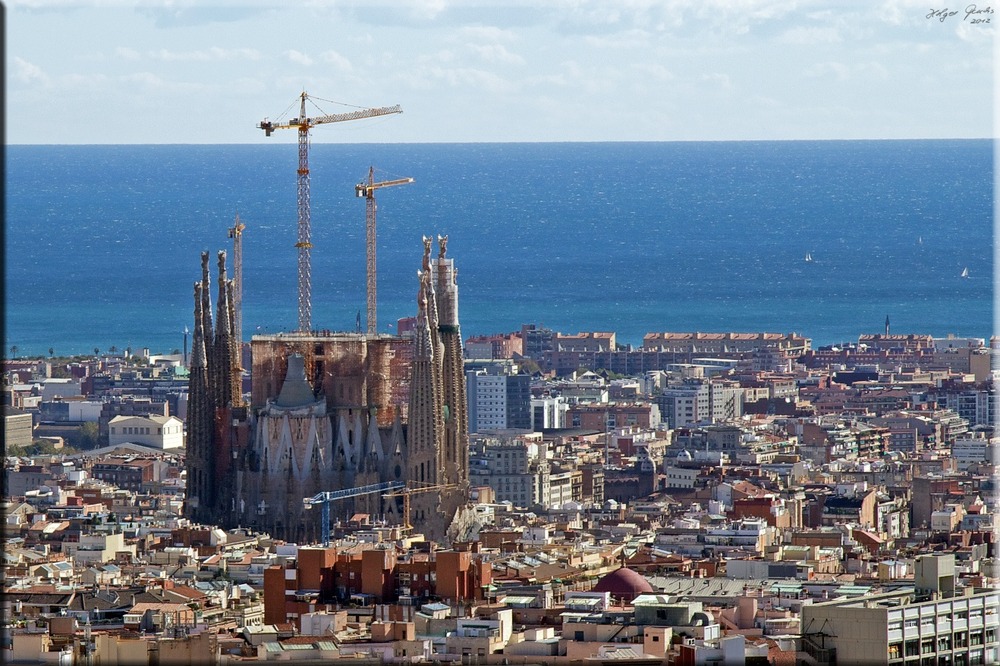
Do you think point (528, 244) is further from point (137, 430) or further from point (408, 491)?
point (408, 491)

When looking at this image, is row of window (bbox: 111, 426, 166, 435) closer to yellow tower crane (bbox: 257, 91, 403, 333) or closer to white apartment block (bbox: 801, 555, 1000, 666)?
yellow tower crane (bbox: 257, 91, 403, 333)

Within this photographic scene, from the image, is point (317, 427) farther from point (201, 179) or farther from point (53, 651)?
point (201, 179)

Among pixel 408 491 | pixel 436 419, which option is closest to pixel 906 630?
pixel 408 491

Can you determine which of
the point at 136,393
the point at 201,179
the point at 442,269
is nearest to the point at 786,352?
the point at 136,393

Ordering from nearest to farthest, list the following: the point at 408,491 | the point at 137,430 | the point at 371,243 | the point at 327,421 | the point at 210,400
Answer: the point at 408,491 → the point at 327,421 → the point at 210,400 → the point at 371,243 → the point at 137,430

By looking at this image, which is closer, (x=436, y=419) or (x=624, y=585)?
(x=624, y=585)

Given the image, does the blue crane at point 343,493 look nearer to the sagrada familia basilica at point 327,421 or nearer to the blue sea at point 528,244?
the sagrada familia basilica at point 327,421

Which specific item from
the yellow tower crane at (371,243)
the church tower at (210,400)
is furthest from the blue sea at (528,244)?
the church tower at (210,400)
